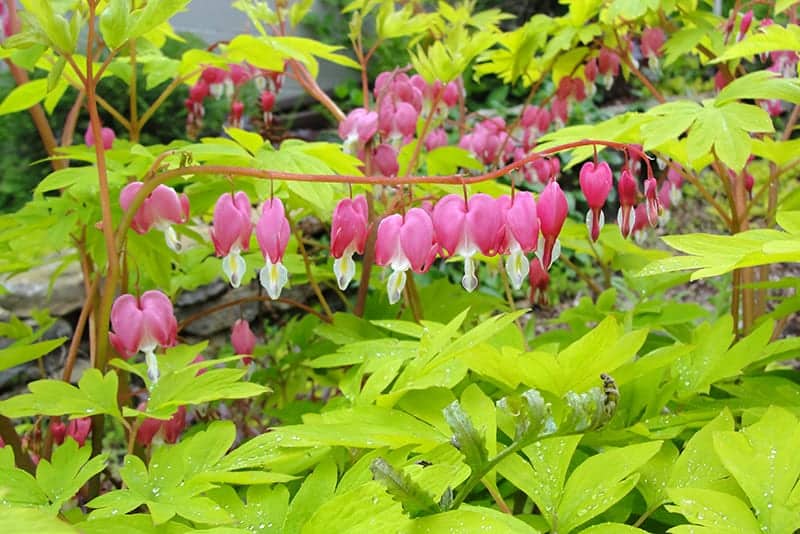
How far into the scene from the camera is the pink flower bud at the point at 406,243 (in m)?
1.14

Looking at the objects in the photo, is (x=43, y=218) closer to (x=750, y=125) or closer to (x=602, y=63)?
Result: (x=750, y=125)

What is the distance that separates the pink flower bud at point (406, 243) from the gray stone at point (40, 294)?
3.48 metres

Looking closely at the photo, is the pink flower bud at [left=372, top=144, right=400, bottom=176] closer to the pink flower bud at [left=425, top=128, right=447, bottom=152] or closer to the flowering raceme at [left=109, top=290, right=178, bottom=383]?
the flowering raceme at [left=109, top=290, right=178, bottom=383]

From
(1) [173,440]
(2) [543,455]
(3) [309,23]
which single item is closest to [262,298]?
(1) [173,440]

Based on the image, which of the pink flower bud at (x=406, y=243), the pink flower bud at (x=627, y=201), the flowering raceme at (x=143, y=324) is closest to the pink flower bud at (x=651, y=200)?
the pink flower bud at (x=627, y=201)

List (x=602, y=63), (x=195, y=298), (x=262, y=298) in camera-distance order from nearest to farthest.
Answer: (x=262, y=298) < (x=602, y=63) < (x=195, y=298)

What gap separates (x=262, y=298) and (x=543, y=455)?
32.2 inches

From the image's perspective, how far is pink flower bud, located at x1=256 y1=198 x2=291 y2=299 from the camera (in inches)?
46.3

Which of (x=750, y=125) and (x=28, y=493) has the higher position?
(x=750, y=125)

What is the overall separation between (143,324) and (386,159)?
0.59m

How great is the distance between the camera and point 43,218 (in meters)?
1.53

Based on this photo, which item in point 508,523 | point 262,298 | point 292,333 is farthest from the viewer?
point 292,333

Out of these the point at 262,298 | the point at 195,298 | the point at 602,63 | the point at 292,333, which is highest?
the point at 602,63

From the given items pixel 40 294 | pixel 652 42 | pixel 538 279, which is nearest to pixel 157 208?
pixel 538 279
